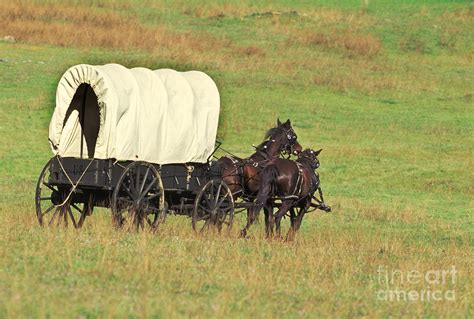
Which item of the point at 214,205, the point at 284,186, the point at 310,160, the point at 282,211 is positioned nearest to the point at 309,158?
the point at 310,160

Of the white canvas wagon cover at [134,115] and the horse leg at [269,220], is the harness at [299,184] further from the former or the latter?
the white canvas wagon cover at [134,115]

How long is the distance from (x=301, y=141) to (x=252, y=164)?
17210 millimetres

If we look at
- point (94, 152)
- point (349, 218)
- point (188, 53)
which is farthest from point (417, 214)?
point (188, 53)

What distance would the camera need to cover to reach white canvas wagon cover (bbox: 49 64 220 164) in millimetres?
18094

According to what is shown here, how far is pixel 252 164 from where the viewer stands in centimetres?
2047

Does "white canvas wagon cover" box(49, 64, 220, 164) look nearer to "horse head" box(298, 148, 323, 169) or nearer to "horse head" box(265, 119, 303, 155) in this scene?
"horse head" box(265, 119, 303, 155)

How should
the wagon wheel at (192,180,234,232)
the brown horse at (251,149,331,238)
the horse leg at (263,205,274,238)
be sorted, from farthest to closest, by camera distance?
1. the horse leg at (263,205,274,238)
2. the brown horse at (251,149,331,238)
3. the wagon wheel at (192,180,234,232)

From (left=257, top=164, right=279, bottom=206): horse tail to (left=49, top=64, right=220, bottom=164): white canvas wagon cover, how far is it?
1092 mm

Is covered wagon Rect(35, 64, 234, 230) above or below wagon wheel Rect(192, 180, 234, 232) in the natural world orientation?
above

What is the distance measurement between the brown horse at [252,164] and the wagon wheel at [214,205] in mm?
630

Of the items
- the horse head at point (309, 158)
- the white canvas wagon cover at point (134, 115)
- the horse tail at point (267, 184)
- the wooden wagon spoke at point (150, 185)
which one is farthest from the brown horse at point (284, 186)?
the wooden wagon spoke at point (150, 185)

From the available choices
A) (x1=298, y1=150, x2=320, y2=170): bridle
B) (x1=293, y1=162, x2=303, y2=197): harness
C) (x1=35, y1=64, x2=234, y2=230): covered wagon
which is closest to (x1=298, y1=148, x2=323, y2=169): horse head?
(x1=298, y1=150, x2=320, y2=170): bridle

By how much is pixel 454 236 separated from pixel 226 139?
48.2 ft

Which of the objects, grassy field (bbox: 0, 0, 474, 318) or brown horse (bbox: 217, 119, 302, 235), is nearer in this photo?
grassy field (bbox: 0, 0, 474, 318)
